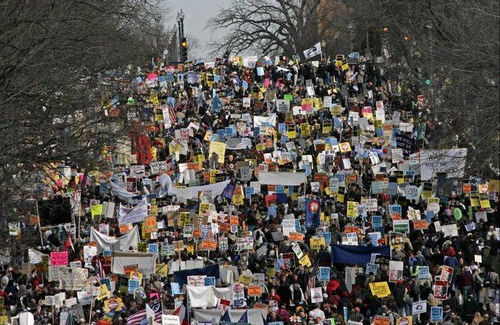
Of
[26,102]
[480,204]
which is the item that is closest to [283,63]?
[480,204]

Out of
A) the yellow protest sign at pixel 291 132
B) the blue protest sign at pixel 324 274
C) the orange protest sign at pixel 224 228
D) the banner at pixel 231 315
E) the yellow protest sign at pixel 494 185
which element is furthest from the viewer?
the yellow protest sign at pixel 291 132

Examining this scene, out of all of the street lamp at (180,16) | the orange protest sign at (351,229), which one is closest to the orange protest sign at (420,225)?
the orange protest sign at (351,229)

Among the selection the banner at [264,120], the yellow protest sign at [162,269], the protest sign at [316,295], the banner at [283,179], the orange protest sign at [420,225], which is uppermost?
the banner at [264,120]

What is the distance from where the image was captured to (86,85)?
39000mm

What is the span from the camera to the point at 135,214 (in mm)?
34500

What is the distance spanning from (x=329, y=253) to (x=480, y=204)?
4009 mm

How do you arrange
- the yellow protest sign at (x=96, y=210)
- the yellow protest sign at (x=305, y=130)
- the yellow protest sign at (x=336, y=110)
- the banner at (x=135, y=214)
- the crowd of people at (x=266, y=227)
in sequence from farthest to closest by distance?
the yellow protest sign at (x=336, y=110) → the yellow protest sign at (x=305, y=130) → the yellow protest sign at (x=96, y=210) → the banner at (x=135, y=214) → the crowd of people at (x=266, y=227)

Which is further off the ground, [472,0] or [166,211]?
[472,0]

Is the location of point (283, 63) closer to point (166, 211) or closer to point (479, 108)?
point (166, 211)

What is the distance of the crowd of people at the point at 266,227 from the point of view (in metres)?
28.7

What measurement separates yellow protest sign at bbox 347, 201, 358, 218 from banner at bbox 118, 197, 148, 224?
499 cm

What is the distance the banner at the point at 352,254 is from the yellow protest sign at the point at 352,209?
2.58 m

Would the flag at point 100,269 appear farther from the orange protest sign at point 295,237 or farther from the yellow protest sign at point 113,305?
the orange protest sign at point 295,237

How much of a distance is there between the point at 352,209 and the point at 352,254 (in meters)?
2.74
